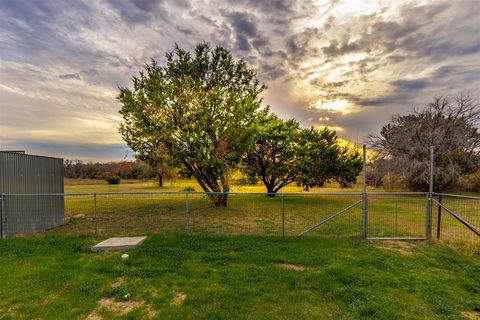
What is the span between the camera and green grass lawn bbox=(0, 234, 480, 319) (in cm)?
339

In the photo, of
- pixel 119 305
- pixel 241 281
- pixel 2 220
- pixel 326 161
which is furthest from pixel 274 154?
pixel 119 305

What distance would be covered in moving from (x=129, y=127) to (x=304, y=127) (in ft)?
48.7

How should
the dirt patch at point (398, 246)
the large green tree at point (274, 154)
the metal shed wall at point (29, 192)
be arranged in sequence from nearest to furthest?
the dirt patch at point (398, 246), the metal shed wall at point (29, 192), the large green tree at point (274, 154)

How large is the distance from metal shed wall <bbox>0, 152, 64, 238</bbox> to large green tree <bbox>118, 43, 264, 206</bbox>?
4455 mm

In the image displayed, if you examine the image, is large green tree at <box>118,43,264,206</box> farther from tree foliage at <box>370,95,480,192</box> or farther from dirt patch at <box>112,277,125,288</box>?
tree foliage at <box>370,95,480,192</box>

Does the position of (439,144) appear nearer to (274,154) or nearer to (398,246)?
(274,154)

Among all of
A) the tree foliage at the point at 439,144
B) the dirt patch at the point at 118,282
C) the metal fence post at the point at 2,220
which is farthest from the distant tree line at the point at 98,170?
the dirt patch at the point at 118,282

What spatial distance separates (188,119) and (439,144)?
23678 mm

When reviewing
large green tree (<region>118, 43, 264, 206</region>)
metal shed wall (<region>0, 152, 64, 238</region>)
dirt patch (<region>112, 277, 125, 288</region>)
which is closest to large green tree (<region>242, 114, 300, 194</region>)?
large green tree (<region>118, 43, 264, 206</region>)

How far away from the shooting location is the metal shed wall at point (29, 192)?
313 inches

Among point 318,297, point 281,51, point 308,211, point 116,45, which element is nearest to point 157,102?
point 116,45

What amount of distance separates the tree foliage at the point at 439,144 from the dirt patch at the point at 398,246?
1798 cm

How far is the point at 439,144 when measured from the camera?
21.8 m

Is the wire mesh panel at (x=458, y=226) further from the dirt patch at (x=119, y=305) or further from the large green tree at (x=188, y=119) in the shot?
the large green tree at (x=188, y=119)
